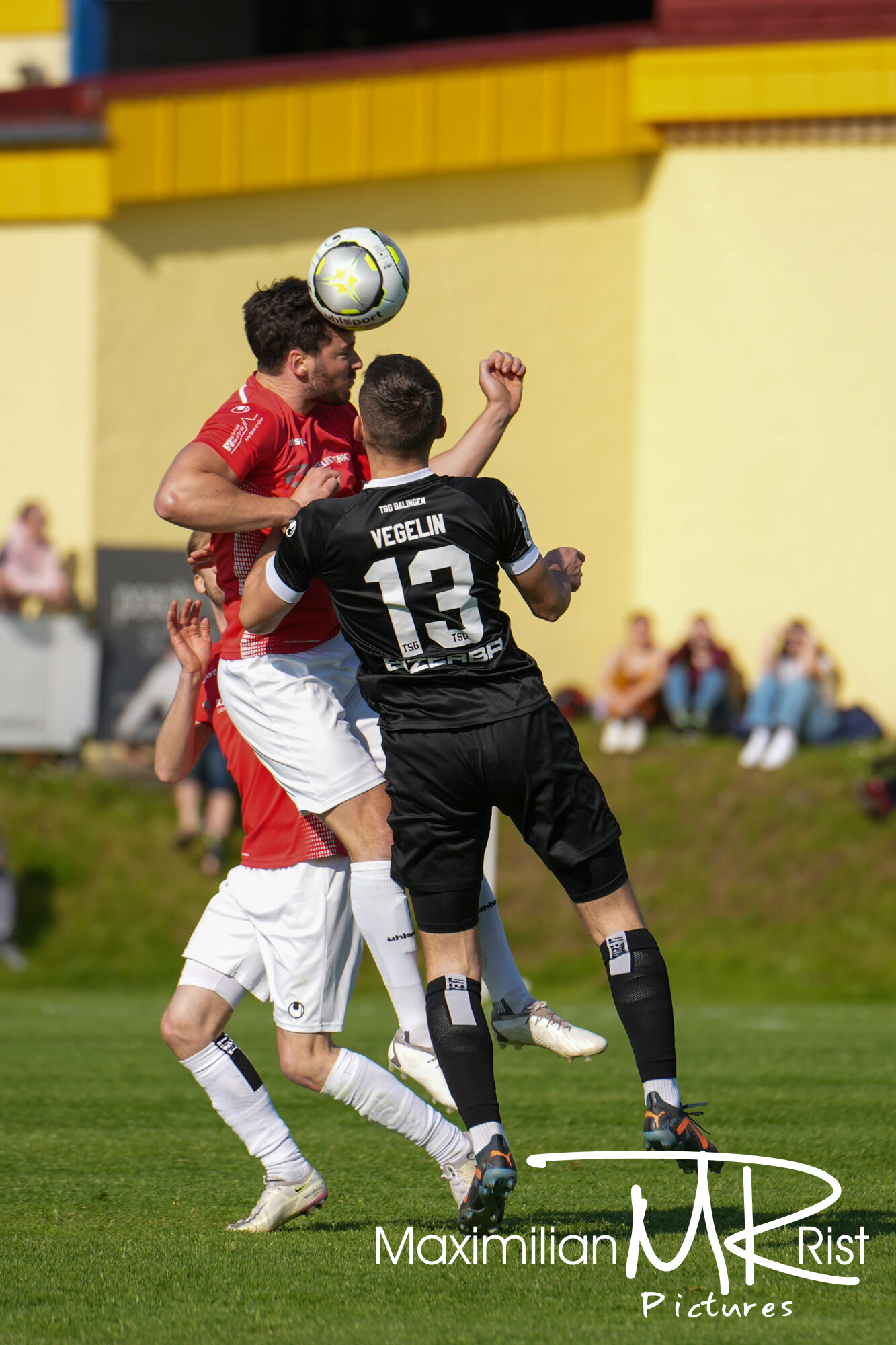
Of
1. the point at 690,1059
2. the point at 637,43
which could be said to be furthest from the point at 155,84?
the point at 690,1059

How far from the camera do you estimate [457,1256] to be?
5133mm

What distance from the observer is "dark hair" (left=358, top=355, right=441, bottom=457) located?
4.99 meters

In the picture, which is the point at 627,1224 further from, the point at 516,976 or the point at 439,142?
the point at 439,142

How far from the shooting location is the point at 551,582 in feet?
17.0

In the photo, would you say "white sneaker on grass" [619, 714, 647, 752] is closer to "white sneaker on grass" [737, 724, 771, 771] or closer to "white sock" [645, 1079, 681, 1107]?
"white sneaker on grass" [737, 724, 771, 771]

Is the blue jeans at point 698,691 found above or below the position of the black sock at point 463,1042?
above

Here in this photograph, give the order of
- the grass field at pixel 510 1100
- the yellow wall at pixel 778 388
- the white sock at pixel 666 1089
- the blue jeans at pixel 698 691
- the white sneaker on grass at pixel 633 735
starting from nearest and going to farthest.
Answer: the grass field at pixel 510 1100 < the white sock at pixel 666 1089 < the blue jeans at pixel 698 691 < the white sneaker on grass at pixel 633 735 < the yellow wall at pixel 778 388

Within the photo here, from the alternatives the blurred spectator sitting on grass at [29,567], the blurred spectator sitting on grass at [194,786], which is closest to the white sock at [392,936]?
the blurred spectator sitting on grass at [194,786]

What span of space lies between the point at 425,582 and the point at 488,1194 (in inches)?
65.7

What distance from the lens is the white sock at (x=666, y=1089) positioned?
16.2 ft

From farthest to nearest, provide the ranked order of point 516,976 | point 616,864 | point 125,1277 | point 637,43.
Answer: point 637,43
point 516,976
point 616,864
point 125,1277

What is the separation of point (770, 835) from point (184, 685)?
1142cm

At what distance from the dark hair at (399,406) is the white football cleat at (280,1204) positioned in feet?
7.59

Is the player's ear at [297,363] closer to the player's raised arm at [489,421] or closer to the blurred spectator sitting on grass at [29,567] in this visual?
the player's raised arm at [489,421]
